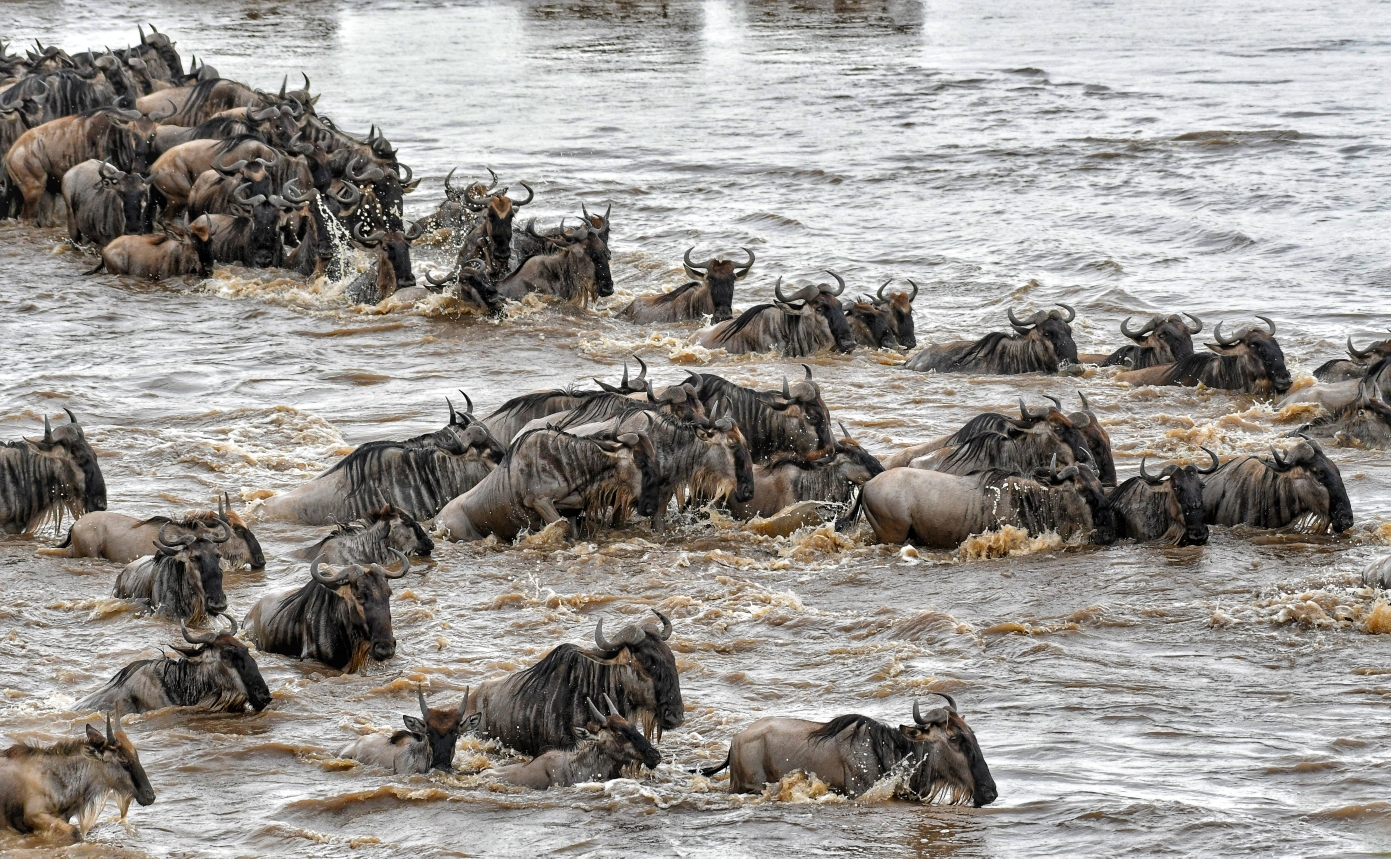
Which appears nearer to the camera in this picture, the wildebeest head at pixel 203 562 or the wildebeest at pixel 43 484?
the wildebeest head at pixel 203 562

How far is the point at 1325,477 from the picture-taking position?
927cm

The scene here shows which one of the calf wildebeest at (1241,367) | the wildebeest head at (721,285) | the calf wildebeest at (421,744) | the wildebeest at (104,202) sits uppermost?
the wildebeest at (104,202)

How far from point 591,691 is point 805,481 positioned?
3107 mm

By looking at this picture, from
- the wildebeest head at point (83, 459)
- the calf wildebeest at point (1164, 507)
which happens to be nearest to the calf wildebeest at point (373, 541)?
the wildebeest head at point (83, 459)

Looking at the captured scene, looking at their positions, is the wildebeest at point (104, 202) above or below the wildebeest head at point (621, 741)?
above

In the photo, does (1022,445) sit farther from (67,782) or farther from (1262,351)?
(67,782)

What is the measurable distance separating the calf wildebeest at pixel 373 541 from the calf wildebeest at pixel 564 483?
1.54 ft

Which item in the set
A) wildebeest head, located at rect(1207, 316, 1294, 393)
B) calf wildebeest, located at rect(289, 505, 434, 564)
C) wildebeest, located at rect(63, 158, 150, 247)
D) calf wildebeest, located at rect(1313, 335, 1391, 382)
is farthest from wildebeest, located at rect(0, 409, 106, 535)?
calf wildebeest, located at rect(1313, 335, 1391, 382)

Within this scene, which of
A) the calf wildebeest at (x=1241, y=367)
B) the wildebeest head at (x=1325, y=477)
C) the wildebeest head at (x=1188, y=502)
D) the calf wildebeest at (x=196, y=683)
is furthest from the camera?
the calf wildebeest at (x=1241, y=367)

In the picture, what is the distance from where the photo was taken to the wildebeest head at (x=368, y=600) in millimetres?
7664

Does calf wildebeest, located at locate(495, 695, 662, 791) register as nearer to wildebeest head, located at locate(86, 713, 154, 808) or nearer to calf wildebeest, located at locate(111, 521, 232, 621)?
wildebeest head, located at locate(86, 713, 154, 808)

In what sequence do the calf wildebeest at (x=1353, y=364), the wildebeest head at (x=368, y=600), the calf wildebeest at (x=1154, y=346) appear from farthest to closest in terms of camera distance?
1. the calf wildebeest at (x=1154, y=346)
2. the calf wildebeest at (x=1353, y=364)
3. the wildebeest head at (x=368, y=600)

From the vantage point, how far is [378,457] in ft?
32.3

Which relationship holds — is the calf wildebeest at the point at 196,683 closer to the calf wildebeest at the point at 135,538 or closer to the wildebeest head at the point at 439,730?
the wildebeest head at the point at 439,730
